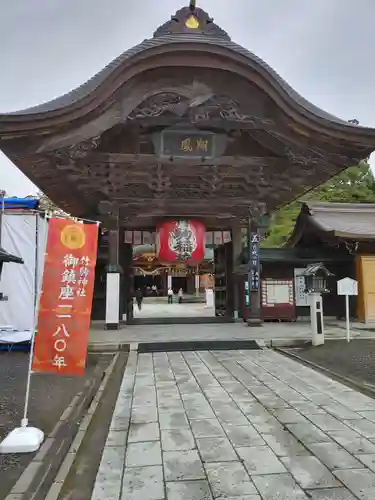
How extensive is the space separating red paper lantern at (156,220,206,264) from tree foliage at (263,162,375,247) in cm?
1217

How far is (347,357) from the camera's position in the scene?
7270 millimetres

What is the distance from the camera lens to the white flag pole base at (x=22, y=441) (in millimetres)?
3377

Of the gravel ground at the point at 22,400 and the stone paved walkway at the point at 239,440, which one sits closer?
the stone paved walkway at the point at 239,440

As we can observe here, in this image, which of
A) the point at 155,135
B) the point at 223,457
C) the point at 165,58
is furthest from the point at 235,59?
the point at 223,457

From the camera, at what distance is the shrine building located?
7.82 m

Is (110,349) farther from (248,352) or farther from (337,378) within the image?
(337,378)

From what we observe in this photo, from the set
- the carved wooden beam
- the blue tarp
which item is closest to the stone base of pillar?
the blue tarp

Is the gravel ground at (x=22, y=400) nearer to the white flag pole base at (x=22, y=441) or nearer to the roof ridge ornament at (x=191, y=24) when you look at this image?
the white flag pole base at (x=22, y=441)

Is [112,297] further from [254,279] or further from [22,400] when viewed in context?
[22,400]

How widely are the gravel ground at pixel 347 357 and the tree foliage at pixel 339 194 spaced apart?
14.4m

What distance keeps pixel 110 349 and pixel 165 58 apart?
6138mm

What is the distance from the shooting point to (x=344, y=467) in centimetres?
310

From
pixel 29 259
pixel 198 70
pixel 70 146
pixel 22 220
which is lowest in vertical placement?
pixel 29 259

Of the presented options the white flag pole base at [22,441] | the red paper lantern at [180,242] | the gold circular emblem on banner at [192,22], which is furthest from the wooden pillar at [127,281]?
the white flag pole base at [22,441]
